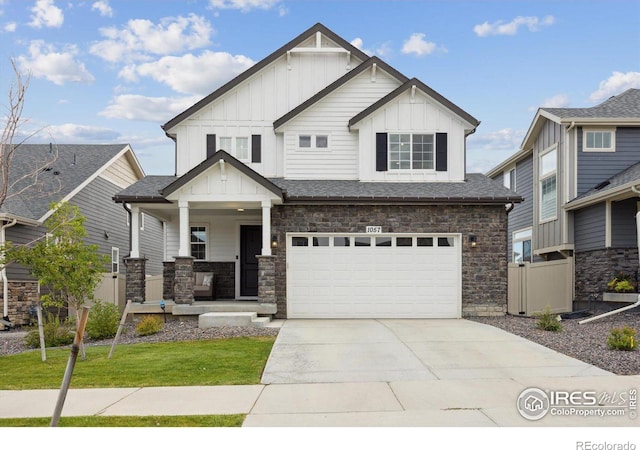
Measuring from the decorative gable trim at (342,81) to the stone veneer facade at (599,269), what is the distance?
7.29 metres

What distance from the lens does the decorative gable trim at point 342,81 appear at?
55.2 feet

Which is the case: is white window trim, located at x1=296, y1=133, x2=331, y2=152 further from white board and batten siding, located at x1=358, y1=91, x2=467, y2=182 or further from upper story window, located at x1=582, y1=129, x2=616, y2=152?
upper story window, located at x1=582, y1=129, x2=616, y2=152

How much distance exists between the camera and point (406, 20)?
11031 millimetres

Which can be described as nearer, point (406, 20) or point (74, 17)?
point (74, 17)

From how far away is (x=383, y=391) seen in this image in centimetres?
771

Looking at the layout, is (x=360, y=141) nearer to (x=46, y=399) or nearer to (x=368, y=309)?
(x=368, y=309)

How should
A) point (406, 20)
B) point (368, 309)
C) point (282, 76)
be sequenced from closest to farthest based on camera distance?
point (406, 20) < point (368, 309) < point (282, 76)

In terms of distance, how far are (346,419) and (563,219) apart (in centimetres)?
1401

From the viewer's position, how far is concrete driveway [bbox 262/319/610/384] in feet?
28.7

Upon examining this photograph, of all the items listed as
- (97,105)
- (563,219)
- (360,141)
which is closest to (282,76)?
(360,141)

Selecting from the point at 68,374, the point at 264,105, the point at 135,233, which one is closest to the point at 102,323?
the point at 135,233

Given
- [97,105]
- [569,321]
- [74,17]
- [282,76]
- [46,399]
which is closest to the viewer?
[46,399]

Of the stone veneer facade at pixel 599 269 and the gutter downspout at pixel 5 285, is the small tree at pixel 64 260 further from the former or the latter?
the stone veneer facade at pixel 599 269

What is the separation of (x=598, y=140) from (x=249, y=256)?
10.9 metres
